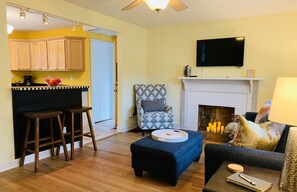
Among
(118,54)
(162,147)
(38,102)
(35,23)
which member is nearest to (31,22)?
(35,23)

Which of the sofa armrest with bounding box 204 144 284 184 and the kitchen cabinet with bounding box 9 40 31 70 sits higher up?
the kitchen cabinet with bounding box 9 40 31 70

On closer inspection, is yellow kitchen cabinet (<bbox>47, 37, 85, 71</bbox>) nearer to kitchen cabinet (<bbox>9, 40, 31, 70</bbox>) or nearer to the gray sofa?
kitchen cabinet (<bbox>9, 40, 31, 70</bbox>)

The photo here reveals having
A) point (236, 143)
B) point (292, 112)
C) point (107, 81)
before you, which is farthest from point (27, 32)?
point (292, 112)

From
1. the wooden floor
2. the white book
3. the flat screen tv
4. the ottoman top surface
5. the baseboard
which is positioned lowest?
the wooden floor

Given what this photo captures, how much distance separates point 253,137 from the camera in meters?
1.84

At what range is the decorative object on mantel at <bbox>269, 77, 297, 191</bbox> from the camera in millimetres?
1227

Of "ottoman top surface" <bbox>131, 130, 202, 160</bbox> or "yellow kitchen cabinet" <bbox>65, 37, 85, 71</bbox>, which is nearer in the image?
"ottoman top surface" <bbox>131, 130, 202, 160</bbox>

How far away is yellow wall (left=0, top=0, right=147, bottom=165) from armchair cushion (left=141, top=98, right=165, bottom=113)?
483 millimetres

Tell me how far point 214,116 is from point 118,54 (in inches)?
100

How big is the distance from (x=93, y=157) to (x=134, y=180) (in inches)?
40.3

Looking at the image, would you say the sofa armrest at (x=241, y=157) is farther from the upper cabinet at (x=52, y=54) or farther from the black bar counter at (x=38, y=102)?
the upper cabinet at (x=52, y=54)

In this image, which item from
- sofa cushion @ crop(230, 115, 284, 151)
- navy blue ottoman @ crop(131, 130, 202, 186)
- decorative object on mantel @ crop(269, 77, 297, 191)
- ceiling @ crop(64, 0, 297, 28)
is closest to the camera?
decorative object on mantel @ crop(269, 77, 297, 191)

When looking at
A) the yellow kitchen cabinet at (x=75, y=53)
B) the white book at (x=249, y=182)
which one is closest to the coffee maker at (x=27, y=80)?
the yellow kitchen cabinet at (x=75, y=53)

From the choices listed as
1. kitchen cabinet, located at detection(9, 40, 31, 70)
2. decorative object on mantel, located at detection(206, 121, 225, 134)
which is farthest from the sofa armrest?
kitchen cabinet, located at detection(9, 40, 31, 70)
